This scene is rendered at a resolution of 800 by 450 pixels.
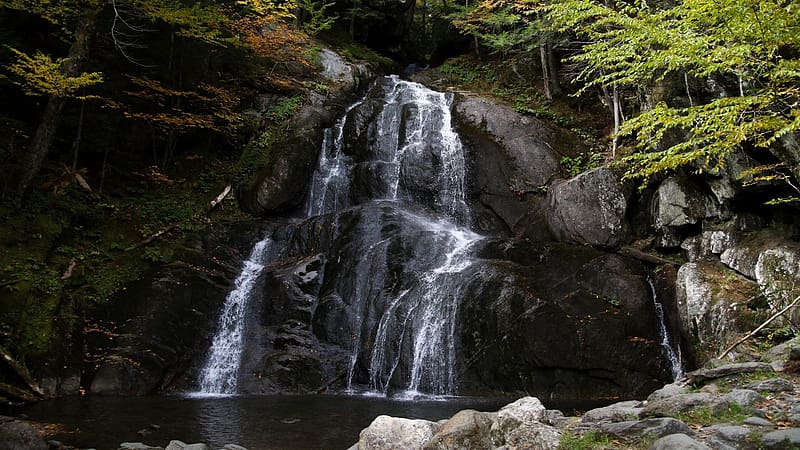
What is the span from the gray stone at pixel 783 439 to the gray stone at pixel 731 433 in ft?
0.50

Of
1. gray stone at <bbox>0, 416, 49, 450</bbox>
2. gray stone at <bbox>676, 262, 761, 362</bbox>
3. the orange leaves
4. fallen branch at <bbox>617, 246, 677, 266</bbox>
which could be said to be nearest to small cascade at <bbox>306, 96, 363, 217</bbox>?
the orange leaves

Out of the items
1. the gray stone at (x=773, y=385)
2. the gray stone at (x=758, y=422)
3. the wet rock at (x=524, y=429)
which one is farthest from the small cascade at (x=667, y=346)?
the gray stone at (x=758, y=422)

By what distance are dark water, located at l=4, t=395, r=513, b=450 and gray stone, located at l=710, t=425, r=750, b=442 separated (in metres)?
4.72

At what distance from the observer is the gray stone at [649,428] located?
13.1 feet

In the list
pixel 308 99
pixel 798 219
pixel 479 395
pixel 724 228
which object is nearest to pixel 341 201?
pixel 308 99

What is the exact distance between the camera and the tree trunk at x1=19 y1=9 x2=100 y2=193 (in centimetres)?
1162

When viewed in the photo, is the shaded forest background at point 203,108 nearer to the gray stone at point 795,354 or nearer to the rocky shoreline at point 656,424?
the gray stone at point 795,354

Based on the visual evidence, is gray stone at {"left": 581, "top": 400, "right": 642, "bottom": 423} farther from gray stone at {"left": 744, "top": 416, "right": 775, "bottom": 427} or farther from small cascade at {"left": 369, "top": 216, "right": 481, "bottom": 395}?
small cascade at {"left": 369, "top": 216, "right": 481, "bottom": 395}

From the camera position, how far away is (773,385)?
16.5 feet

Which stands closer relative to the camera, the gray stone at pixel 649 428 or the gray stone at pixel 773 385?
the gray stone at pixel 649 428

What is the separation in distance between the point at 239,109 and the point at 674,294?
1499 cm

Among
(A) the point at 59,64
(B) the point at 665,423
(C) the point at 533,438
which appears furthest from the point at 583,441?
(A) the point at 59,64

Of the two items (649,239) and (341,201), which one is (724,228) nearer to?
(649,239)

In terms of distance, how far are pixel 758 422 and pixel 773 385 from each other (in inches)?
51.5
